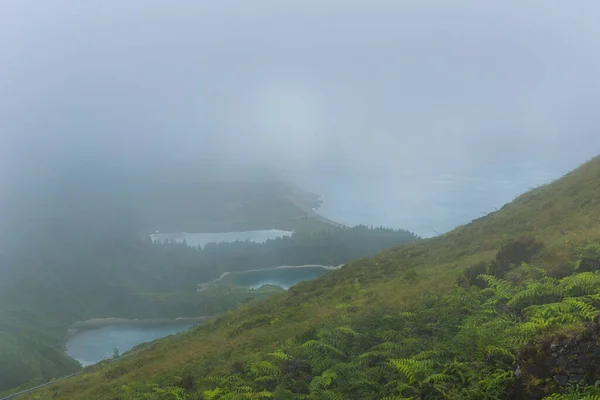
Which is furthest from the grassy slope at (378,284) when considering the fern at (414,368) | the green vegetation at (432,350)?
the fern at (414,368)

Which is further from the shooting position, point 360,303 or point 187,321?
point 187,321

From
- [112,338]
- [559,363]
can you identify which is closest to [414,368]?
[559,363]

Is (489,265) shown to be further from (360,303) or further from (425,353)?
(425,353)

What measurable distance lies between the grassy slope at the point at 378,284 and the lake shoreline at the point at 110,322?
134 meters

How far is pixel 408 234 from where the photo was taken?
623ft

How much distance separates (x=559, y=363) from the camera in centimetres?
698

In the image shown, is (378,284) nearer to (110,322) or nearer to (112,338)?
(112,338)

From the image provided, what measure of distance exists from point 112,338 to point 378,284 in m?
141

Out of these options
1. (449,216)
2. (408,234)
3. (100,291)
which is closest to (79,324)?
(100,291)

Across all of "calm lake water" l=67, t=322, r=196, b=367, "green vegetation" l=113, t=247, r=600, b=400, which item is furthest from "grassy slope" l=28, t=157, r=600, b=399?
"calm lake water" l=67, t=322, r=196, b=367

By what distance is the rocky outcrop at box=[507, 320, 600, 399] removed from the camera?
6785mm

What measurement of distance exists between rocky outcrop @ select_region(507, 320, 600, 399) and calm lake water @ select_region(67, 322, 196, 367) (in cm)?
12983

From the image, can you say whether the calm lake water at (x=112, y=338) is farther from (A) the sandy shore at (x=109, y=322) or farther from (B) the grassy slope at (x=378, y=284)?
(B) the grassy slope at (x=378, y=284)

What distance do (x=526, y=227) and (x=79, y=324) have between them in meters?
177
